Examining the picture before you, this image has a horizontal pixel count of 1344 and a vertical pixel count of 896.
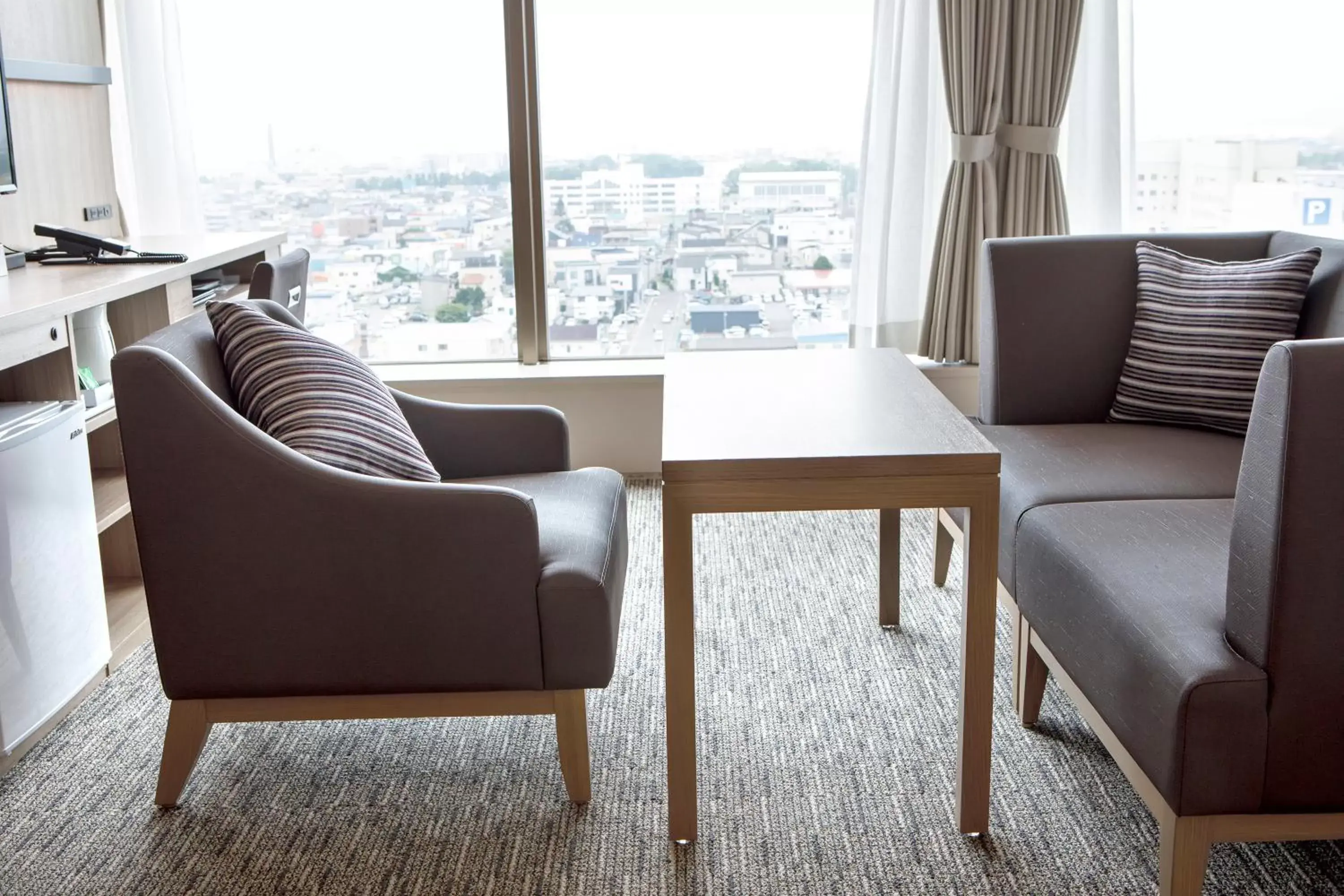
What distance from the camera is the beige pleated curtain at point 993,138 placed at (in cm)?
366

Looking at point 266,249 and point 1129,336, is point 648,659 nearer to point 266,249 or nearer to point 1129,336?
point 1129,336

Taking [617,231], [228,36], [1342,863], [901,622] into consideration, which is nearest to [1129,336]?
[901,622]

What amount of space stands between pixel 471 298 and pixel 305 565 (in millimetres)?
2302

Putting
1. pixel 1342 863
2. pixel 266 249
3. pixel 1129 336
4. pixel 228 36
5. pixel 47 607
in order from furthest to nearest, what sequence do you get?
pixel 228 36
pixel 266 249
pixel 1129 336
pixel 47 607
pixel 1342 863

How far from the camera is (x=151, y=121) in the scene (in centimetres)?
379

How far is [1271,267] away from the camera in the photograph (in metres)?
2.56

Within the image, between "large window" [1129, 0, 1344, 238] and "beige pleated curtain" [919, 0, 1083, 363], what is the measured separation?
0.37m

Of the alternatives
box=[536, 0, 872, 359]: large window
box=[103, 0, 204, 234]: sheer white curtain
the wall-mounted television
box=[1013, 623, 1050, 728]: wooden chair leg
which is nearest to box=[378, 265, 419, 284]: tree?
box=[536, 0, 872, 359]: large window

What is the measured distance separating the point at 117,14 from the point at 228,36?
12.7 inches

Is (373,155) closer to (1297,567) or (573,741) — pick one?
(573,741)

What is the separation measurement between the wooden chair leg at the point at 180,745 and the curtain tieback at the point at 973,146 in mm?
2776

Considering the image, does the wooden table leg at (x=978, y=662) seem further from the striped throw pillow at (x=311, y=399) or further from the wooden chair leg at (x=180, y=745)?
the wooden chair leg at (x=180, y=745)

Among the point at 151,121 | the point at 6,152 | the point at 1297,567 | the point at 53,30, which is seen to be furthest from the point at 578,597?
the point at 151,121

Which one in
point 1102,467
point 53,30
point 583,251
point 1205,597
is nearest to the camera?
point 1205,597
